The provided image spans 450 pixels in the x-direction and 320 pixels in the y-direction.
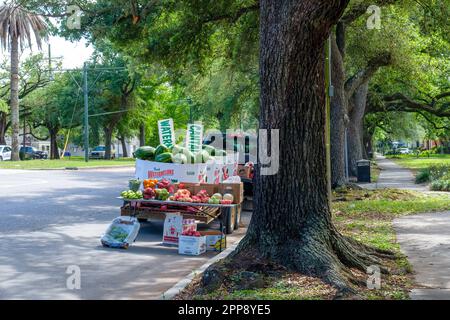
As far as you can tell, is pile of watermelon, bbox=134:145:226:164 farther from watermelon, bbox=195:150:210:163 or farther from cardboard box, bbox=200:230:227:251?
cardboard box, bbox=200:230:227:251

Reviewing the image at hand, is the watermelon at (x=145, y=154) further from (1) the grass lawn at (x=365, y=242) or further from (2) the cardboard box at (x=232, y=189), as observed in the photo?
(1) the grass lawn at (x=365, y=242)

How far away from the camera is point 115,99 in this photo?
6259 centimetres

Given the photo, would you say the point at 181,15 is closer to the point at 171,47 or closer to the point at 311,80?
the point at 171,47

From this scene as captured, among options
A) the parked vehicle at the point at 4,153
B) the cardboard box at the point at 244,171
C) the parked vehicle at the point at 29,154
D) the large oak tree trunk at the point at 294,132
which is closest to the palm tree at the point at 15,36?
the parked vehicle at the point at 4,153

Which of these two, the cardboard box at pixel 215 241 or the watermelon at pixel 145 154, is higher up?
the watermelon at pixel 145 154

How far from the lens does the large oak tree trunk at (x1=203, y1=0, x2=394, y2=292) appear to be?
7285mm

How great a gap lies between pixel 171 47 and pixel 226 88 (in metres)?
10.6

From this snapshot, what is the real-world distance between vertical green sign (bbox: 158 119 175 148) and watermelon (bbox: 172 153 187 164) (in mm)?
856

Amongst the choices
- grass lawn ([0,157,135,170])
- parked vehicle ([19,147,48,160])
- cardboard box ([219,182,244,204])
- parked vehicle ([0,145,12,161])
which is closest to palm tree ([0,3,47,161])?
grass lawn ([0,157,135,170])

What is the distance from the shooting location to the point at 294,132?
7.44m

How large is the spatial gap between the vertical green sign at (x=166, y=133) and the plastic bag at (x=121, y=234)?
397 centimetres

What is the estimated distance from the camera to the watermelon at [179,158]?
1322 centimetres

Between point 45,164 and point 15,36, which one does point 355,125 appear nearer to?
point 45,164

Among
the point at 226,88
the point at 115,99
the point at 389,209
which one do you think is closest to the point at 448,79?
the point at 226,88
